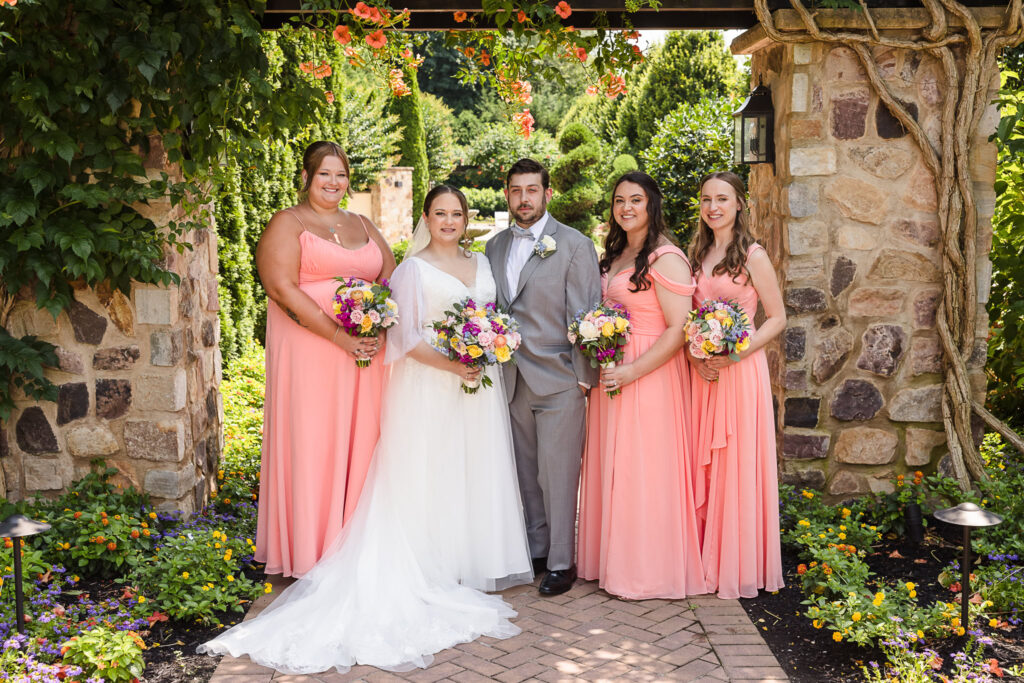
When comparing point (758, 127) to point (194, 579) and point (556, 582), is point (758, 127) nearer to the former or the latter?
point (556, 582)

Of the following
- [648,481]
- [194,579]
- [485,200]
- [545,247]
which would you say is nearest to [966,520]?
[648,481]

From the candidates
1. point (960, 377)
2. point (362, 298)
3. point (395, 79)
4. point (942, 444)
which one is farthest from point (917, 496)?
point (395, 79)

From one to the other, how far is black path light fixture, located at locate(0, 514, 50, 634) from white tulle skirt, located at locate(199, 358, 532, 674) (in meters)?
0.72

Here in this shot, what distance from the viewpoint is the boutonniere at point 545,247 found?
167 inches

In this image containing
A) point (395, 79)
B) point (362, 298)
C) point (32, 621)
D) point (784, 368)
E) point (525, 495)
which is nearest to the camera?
point (32, 621)

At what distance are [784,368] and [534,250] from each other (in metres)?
1.58

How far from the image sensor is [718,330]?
3.97 meters

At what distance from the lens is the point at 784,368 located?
4887mm

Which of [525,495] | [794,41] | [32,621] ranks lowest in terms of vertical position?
[32,621]

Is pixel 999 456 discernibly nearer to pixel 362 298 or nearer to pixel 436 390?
pixel 436 390

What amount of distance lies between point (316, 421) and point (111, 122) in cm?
171

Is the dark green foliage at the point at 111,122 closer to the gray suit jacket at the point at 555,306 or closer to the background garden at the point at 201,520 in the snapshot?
the background garden at the point at 201,520

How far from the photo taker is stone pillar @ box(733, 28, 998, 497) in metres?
4.77

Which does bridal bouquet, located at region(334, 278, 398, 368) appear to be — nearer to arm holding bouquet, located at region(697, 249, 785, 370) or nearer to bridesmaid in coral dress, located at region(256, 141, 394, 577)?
bridesmaid in coral dress, located at region(256, 141, 394, 577)
